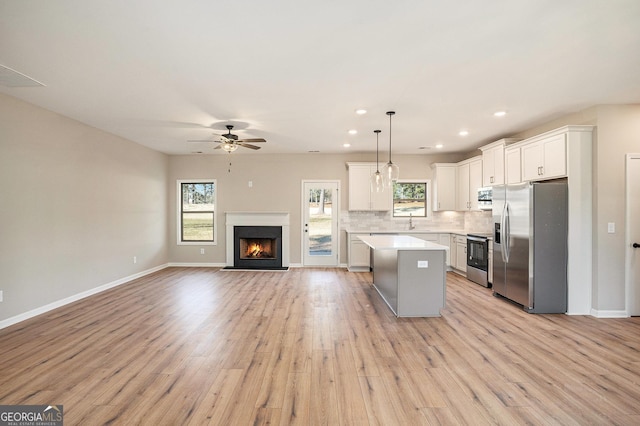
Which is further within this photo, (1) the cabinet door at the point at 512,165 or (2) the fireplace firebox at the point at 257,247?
(2) the fireplace firebox at the point at 257,247

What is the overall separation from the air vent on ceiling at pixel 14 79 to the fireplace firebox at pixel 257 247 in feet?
14.8

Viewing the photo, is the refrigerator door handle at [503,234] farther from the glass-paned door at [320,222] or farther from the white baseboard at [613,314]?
the glass-paned door at [320,222]

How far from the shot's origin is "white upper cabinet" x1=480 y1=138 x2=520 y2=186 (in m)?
5.23

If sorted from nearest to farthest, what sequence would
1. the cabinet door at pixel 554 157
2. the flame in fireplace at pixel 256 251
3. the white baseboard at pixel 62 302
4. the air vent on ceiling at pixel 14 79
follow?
the air vent on ceiling at pixel 14 79 < the white baseboard at pixel 62 302 < the cabinet door at pixel 554 157 < the flame in fireplace at pixel 256 251

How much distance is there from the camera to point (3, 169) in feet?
11.7

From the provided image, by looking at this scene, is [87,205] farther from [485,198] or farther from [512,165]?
[485,198]

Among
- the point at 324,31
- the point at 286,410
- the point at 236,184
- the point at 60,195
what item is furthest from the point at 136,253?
the point at 324,31

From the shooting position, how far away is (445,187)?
7.02 meters

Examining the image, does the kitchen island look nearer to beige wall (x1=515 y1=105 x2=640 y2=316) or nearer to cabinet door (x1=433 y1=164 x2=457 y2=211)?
beige wall (x1=515 y1=105 x2=640 y2=316)

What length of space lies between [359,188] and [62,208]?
5.37 metres

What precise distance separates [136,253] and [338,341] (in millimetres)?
4989

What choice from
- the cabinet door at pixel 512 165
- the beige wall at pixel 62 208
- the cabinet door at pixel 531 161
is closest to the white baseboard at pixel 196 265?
the beige wall at pixel 62 208

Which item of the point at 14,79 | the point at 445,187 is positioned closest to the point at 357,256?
the point at 445,187

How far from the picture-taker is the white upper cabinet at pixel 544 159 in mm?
4055
